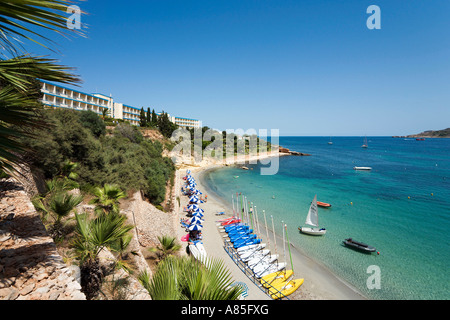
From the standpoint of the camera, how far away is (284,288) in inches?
527

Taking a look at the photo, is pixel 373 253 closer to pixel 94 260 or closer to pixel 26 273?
pixel 94 260

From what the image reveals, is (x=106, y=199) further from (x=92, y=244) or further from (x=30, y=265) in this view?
(x=30, y=265)

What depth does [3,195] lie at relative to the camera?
21.9ft

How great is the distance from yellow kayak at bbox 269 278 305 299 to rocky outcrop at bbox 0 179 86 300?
11.9m

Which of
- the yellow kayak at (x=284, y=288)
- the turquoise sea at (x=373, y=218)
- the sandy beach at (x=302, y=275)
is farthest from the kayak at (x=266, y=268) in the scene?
the turquoise sea at (x=373, y=218)

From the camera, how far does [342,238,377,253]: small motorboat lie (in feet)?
61.3

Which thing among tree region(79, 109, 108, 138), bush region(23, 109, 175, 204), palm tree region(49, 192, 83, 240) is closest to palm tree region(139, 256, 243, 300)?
palm tree region(49, 192, 83, 240)

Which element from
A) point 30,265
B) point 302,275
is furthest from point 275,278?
point 30,265

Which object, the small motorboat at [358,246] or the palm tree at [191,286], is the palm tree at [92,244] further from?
the small motorboat at [358,246]

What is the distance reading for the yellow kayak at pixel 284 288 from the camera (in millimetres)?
12844

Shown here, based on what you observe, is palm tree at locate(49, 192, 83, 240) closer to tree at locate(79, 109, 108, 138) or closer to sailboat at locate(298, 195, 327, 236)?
sailboat at locate(298, 195, 327, 236)

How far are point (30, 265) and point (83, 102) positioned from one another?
51.1 meters

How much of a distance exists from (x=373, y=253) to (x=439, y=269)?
446cm
